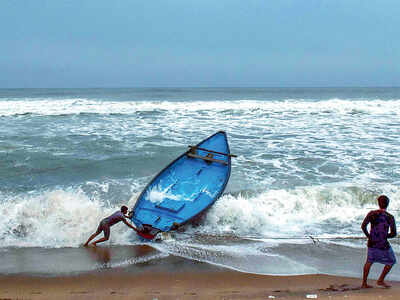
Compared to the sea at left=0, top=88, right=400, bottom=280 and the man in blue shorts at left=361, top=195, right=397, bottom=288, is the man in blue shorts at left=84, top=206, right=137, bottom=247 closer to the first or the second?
the sea at left=0, top=88, right=400, bottom=280

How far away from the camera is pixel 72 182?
10.8m

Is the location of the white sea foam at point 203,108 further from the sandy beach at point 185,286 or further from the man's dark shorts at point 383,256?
the man's dark shorts at point 383,256

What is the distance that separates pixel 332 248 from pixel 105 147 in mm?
11060

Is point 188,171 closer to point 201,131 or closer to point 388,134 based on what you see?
point 201,131

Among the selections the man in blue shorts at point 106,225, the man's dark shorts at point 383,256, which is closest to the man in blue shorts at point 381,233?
the man's dark shorts at point 383,256

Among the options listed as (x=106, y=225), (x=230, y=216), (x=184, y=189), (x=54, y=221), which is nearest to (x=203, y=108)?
(x=184, y=189)

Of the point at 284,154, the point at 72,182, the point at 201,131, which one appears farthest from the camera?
the point at 201,131

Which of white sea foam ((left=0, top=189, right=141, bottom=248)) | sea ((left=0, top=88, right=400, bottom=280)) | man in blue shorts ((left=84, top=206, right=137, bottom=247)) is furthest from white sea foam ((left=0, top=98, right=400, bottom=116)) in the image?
man in blue shorts ((left=84, top=206, right=137, bottom=247))

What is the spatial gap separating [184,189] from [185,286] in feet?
12.2

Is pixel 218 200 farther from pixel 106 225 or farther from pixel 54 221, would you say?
pixel 54 221

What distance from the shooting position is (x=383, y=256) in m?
4.75

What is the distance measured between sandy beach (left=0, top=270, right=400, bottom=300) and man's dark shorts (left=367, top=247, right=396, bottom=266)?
1.32ft

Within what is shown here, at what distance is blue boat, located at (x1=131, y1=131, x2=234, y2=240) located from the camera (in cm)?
744

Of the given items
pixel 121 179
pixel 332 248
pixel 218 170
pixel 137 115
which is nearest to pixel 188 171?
pixel 218 170
